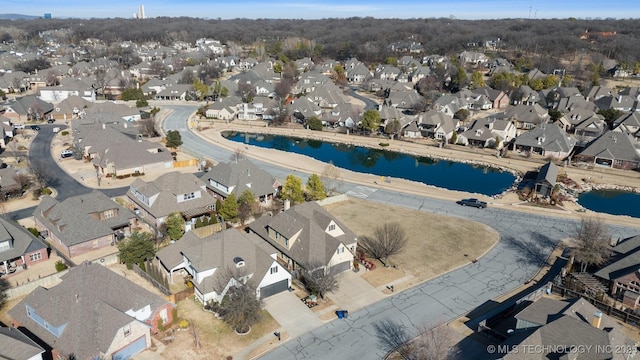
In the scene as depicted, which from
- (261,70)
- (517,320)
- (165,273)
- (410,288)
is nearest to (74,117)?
(261,70)

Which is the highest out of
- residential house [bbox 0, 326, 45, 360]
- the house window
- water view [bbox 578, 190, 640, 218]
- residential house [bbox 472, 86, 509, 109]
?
residential house [bbox 472, 86, 509, 109]

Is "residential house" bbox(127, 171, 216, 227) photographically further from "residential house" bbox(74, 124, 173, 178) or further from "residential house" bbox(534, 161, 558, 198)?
"residential house" bbox(534, 161, 558, 198)

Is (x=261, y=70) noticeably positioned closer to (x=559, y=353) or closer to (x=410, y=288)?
(x=410, y=288)

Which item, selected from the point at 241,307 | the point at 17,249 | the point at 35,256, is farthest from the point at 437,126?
the point at 17,249

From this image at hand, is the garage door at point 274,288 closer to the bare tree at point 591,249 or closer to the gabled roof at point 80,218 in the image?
the gabled roof at point 80,218

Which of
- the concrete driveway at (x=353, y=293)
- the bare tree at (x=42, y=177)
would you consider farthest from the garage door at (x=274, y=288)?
the bare tree at (x=42, y=177)

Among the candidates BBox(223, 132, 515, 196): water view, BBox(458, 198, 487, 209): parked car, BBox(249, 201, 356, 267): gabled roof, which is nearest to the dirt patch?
BBox(249, 201, 356, 267): gabled roof
